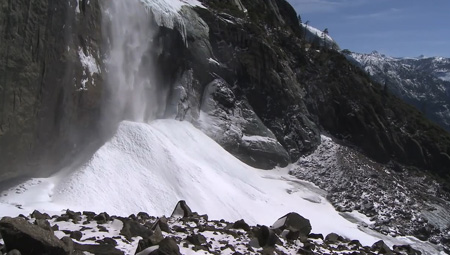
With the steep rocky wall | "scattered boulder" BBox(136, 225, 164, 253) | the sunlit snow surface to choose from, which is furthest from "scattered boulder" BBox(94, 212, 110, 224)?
the steep rocky wall

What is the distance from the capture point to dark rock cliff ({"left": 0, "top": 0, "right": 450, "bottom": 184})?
2684cm

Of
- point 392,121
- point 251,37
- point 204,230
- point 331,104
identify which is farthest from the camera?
point 392,121

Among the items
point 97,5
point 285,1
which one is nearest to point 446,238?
point 97,5

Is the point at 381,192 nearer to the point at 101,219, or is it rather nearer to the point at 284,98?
the point at 284,98

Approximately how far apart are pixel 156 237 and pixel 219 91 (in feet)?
101

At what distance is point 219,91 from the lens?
141 ft

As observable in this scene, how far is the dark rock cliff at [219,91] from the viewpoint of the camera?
2684cm

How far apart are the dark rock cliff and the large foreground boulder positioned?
53.0 ft

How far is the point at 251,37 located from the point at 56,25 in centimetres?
2177

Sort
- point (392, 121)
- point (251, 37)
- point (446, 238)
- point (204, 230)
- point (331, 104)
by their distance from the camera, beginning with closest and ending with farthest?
point (204, 230) → point (446, 238) → point (251, 37) → point (331, 104) → point (392, 121)

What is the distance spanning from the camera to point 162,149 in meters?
31.8

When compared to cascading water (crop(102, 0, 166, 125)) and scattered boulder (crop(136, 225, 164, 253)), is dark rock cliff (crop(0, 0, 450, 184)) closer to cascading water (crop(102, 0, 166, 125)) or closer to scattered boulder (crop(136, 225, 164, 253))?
cascading water (crop(102, 0, 166, 125))

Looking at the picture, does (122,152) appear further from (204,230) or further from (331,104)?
(331,104)

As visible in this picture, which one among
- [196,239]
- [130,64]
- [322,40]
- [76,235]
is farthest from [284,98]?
[322,40]
